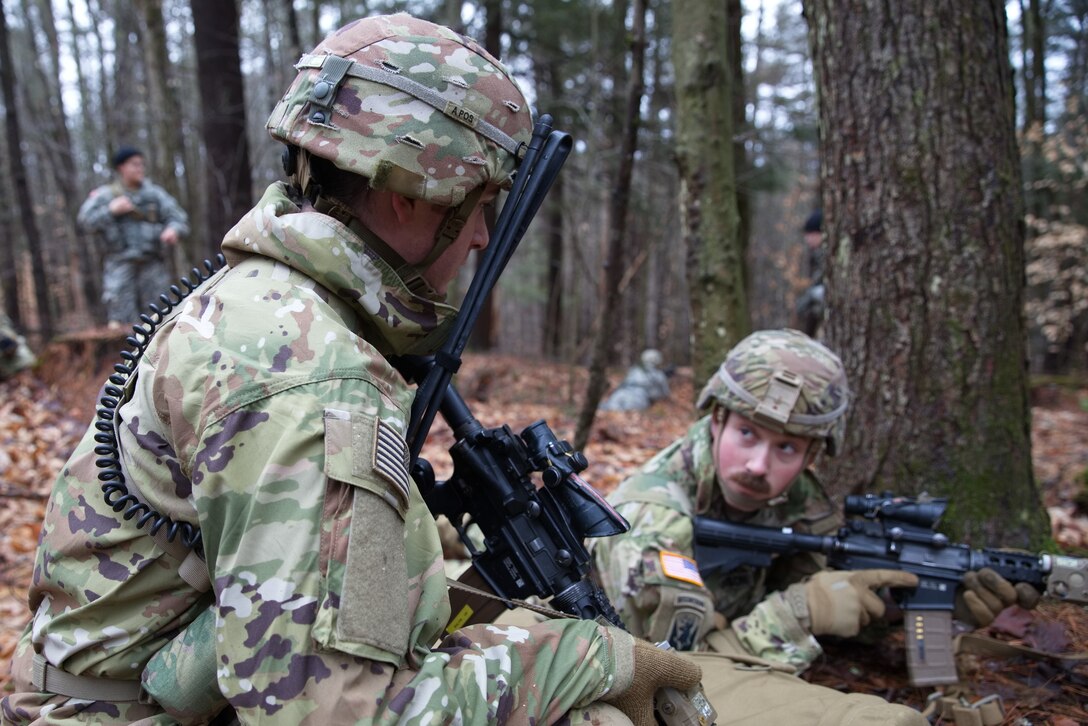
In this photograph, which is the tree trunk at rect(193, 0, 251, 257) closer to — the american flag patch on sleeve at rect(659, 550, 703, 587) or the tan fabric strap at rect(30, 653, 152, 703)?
the american flag patch on sleeve at rect(659, 550, 703, 587)

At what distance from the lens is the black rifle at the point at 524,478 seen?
1.88 m

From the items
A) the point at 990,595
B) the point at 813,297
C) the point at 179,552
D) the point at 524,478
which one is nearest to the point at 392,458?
the point at 179,552

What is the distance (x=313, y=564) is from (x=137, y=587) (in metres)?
0.51

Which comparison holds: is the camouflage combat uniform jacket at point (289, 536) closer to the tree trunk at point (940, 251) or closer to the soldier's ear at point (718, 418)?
the soldier's ear at point (718, 418)

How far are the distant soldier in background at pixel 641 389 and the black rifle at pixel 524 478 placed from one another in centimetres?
694

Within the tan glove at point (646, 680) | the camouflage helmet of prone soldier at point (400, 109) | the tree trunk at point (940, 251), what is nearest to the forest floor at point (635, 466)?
the tree trunk at point (940, 251)

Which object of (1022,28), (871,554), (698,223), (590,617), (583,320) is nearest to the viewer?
(590,617)

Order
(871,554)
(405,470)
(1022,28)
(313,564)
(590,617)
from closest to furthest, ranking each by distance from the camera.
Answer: (313,564) < (405,470) < (590,617) < (871,554) < (1022,28)

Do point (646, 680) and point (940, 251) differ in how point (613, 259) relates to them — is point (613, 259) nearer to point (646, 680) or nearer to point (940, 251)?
point (940, 251)

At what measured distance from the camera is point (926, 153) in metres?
3.09

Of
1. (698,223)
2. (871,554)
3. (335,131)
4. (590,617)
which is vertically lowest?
(871,554)

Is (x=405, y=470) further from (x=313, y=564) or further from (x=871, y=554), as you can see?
(x=871, y=554)

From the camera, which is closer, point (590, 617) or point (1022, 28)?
point (590, 617)

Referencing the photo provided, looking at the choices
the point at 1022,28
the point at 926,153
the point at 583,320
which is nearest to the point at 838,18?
the point at 926,153
